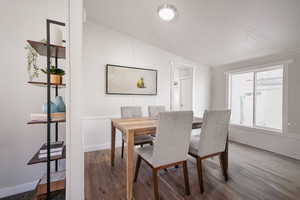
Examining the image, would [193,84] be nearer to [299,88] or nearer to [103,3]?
[299,88]

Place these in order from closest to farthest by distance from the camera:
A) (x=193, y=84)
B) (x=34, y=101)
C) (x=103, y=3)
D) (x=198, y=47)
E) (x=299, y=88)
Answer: (x=34, y=101) → (x=103, y=3) → (x=299, y=88) → (x=198, y=47) → (x=193, y=84)

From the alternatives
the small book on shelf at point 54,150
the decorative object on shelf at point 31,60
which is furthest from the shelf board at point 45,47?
the small book on shelf at point 54,150

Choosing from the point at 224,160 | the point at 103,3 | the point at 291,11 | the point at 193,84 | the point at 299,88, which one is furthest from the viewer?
the point at 193,84

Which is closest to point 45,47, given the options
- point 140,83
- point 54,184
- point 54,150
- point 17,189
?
point 54,150

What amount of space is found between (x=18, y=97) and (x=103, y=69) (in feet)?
5.17

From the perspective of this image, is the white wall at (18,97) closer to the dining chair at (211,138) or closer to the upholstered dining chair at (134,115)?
the upholstered dining chair at (134,115)

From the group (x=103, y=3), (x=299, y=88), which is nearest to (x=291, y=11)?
(x=299, y=88)

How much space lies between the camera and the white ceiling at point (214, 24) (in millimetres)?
1843

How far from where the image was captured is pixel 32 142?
1582 mm

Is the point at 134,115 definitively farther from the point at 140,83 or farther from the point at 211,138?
the point at 211,138

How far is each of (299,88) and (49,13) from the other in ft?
13.8

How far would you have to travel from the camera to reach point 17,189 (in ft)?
4.97

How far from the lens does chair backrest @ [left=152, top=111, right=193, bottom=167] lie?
1.35 meters

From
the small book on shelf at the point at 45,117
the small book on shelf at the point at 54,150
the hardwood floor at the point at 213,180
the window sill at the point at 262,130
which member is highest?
the small book on shelf at the point at 45,117
